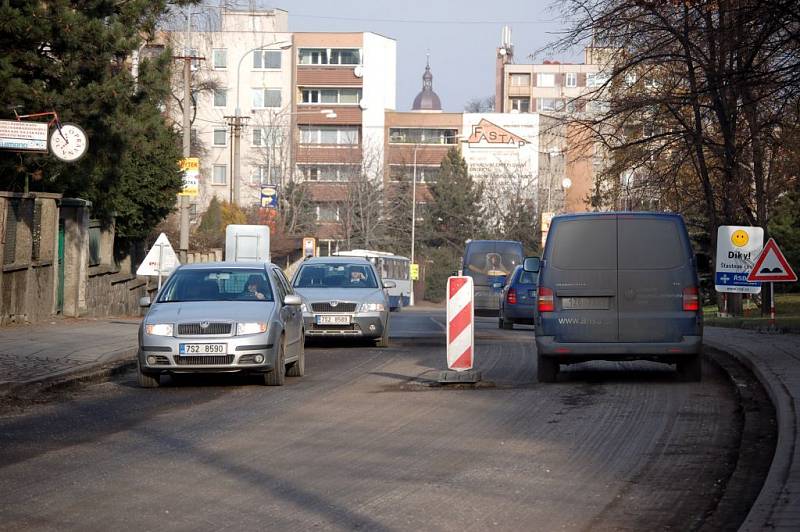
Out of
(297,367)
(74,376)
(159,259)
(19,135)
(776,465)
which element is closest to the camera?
(776,465)

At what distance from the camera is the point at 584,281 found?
1450 centimetres

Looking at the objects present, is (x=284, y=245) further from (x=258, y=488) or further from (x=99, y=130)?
(x=258, y=488)

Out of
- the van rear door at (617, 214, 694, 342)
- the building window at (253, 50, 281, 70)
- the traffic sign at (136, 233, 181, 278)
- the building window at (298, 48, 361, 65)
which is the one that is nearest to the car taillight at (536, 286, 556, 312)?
the van rear door at (617, 214, 694, 342)

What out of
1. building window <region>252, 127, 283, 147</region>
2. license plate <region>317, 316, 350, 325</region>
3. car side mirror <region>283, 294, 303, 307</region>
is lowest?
license plate <region>317, 316, 350, 325</region>

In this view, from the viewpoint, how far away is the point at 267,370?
14.5 metres

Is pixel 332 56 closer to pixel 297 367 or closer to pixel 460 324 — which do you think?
pixel 297 367

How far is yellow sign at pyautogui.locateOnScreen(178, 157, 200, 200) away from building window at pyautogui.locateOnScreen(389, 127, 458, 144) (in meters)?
68.8

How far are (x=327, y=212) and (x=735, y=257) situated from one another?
81.3 m

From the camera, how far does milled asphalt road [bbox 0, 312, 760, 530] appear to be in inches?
283

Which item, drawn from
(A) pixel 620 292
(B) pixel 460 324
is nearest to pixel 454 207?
(A) pixel 620 292

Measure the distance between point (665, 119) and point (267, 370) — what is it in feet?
64.0

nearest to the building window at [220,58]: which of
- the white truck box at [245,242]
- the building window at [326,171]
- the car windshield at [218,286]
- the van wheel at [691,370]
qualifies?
the building window at [326,171]

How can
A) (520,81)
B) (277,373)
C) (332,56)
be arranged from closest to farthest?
1. (277,373)
2. (332,56)
3. (520,81)

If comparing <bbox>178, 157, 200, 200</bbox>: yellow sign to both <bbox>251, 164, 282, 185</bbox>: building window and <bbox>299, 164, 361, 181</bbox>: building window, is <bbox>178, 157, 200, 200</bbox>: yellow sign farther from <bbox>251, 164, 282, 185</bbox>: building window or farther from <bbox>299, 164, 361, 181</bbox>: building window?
<bbox>299, 164, 361, 181</bbox>: building window
